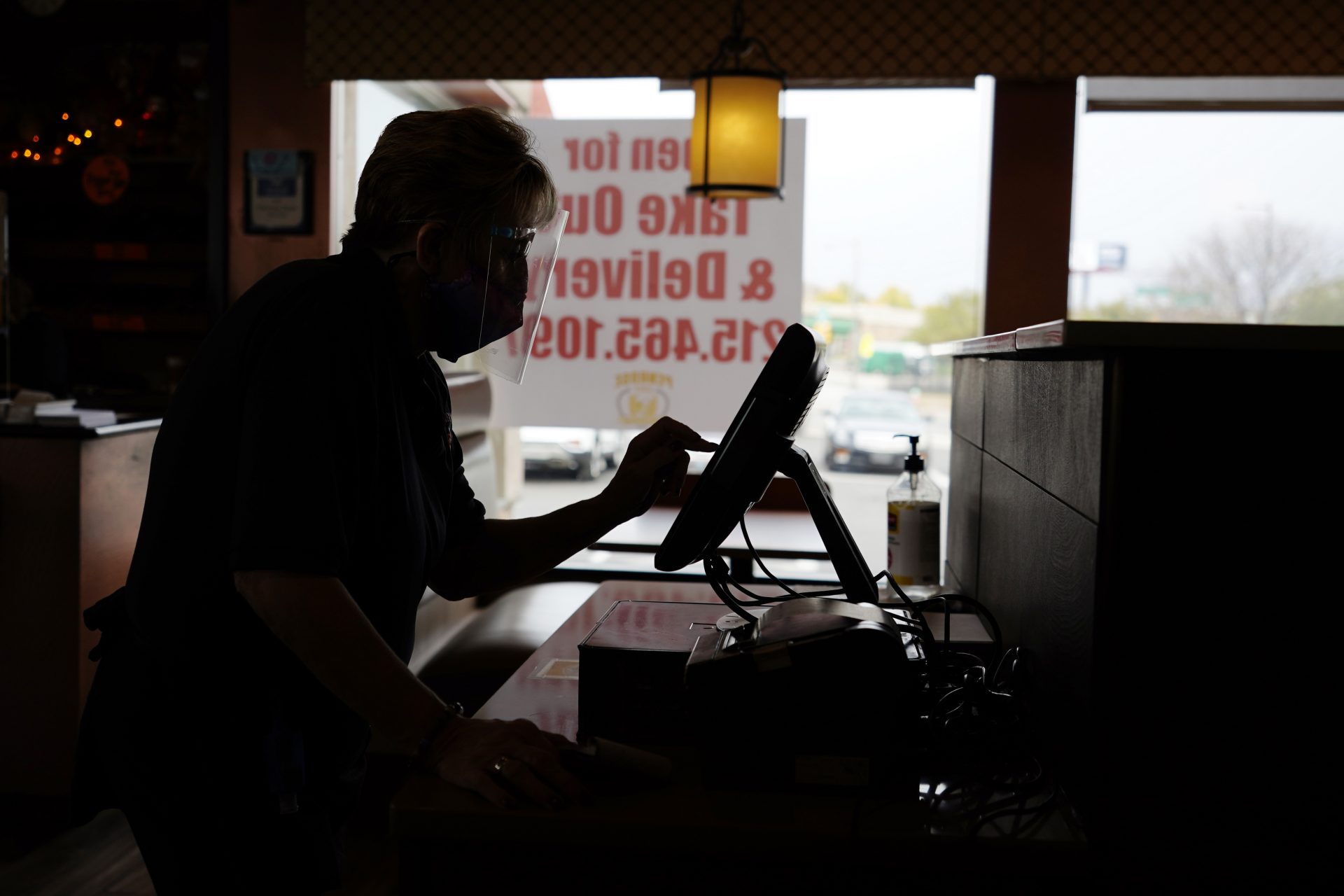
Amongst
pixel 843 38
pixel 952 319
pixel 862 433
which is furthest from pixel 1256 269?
pixel 862 433

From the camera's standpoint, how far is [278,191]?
3957 millimetres

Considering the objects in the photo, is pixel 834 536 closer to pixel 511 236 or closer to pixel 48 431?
pixel 511 236

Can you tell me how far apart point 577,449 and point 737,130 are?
1.70 m

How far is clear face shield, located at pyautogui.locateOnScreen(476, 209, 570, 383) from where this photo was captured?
1224 millimetres

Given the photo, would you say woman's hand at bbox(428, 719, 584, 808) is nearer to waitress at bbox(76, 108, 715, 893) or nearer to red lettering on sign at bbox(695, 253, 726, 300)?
waitress at bbox(76, 108, 715, 893)

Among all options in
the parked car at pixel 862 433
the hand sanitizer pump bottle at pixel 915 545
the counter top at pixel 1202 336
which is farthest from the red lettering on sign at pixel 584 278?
the counter top at pixel 1202 336

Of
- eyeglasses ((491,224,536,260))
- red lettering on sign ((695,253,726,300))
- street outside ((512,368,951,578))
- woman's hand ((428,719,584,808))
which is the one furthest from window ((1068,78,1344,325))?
woman's hand ((428,719,584,808))

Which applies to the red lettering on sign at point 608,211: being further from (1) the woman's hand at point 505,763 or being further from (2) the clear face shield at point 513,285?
(1) the woman's hand at point 505,763

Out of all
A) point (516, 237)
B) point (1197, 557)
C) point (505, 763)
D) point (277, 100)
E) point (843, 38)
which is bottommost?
point (505, 763)

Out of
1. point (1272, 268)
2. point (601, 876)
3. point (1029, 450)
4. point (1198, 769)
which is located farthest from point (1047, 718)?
point (1272, 268)

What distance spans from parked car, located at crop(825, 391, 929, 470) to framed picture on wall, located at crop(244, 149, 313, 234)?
2.51m

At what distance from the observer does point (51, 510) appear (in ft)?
9.14

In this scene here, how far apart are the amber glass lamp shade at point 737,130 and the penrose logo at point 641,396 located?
1.29m

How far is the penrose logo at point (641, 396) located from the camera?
4.11 m
